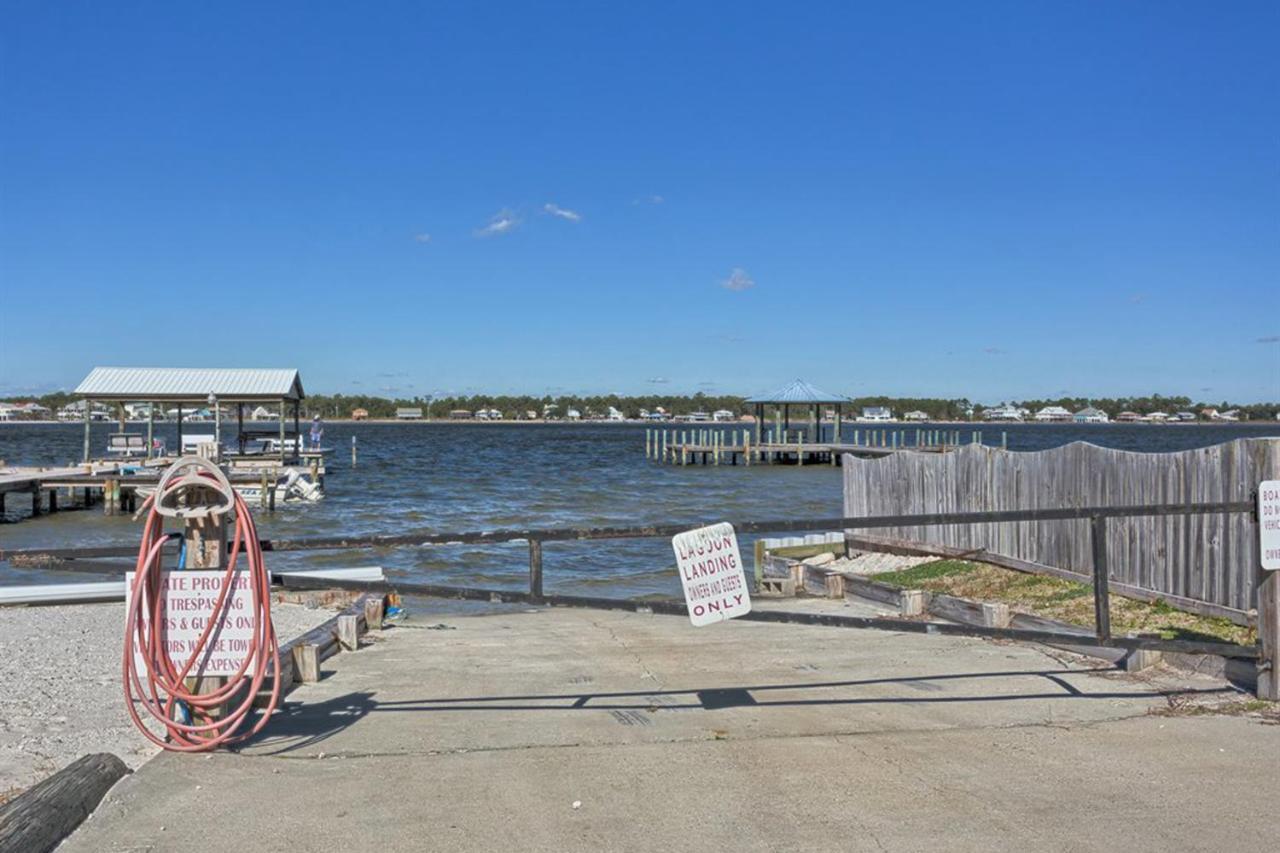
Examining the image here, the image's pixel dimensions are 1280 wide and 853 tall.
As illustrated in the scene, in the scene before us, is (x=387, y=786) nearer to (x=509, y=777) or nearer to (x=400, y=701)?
(x=509, y=777)

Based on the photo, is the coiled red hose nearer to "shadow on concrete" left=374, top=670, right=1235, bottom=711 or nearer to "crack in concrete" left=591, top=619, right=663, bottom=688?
"shadow on concrete" left=374, top=670, right=1235, bottom=711

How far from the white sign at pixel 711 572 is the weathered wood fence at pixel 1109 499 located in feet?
10.1

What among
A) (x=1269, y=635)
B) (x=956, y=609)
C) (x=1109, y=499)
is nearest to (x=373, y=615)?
(x=956, y=609)

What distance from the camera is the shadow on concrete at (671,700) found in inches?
268

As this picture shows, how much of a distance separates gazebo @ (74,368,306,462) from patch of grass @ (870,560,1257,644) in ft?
111

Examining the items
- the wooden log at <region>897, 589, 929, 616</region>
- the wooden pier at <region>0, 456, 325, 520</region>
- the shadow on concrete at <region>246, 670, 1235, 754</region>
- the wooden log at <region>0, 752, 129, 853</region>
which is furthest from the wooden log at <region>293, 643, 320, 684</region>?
the wooden pier at <region>0, 456, 325, 520</region>

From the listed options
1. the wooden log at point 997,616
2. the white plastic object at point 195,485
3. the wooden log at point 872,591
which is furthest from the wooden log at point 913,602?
the white plastic object at point 195,485

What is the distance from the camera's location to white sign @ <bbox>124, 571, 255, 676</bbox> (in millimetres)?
5535

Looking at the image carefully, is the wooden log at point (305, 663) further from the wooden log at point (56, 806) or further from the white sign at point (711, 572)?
the white sign at point (711, 572)

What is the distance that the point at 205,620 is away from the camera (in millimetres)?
5531

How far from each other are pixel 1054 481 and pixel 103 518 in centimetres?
3323

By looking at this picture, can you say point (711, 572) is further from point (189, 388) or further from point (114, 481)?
point (189, 388)

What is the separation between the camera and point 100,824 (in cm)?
461

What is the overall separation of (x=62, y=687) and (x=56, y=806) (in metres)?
4.37
